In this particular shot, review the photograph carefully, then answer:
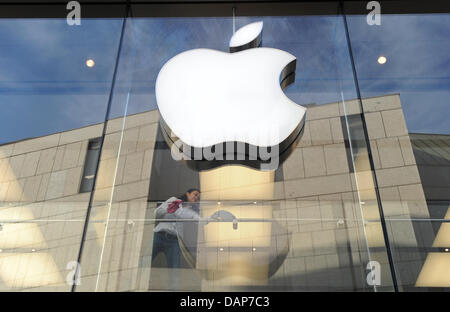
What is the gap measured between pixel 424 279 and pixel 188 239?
4.20ft

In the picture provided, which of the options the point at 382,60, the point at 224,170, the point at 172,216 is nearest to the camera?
the point at 172,216

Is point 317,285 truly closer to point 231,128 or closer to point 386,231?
point 386,231

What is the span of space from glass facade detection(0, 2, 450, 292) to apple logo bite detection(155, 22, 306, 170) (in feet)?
0.26

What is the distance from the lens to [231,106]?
339 centimetres

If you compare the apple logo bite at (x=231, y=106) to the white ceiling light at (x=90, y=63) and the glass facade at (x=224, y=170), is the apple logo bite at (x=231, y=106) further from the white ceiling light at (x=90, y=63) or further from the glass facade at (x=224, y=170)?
the white ceiling light at (x=90, y=63)

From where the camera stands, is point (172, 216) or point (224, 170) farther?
point (224, 170)

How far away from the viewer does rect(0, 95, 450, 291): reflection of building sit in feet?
8.46

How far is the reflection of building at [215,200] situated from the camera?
8.46ft

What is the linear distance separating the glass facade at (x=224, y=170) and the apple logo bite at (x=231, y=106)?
0.26ft

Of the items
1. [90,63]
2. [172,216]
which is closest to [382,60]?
[172,216]

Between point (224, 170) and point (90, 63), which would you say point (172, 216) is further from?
point (90, 63)

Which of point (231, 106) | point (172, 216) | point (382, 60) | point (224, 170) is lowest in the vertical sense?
point (172, 216)

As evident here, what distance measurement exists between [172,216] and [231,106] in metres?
1.00

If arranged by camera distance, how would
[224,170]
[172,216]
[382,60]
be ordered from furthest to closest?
[382,60] < [224,170] < [172,216]
